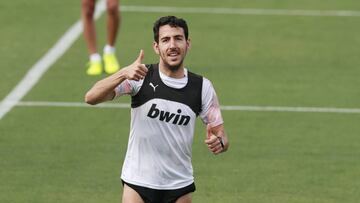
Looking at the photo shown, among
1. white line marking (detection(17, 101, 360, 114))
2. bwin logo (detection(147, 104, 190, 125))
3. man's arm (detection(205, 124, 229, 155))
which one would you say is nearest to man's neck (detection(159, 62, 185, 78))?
bwin logo (detection(147, 104, 190, 125))

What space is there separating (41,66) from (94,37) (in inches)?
36.7

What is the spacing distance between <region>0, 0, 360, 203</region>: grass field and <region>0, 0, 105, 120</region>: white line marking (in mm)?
91

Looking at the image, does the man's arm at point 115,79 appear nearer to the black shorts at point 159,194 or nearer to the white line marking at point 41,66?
the black shorts at point 159,194

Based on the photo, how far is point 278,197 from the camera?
37.4ft

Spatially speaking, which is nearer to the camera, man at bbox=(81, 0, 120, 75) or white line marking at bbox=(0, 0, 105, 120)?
white line marking at bbox=(0, 0, 105, 120)

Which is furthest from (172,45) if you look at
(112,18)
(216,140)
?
(112,18)

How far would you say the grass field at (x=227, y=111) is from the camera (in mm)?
11773

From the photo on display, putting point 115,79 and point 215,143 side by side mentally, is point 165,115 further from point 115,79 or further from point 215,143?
point 115,79

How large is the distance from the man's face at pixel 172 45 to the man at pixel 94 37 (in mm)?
7754

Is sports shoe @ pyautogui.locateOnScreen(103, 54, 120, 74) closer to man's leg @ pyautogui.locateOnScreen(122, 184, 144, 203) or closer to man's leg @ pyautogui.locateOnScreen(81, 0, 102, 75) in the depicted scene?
man's leg @ pyautogui.locateOnScreen(81, 0, 102, 75)

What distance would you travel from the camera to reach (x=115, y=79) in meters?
8.25

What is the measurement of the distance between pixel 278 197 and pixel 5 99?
15.8ft

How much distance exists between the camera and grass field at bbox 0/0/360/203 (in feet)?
38.6

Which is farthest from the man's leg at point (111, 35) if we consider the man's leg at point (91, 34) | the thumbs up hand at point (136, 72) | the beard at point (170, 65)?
the thumbs up hand at point (136, 72)
